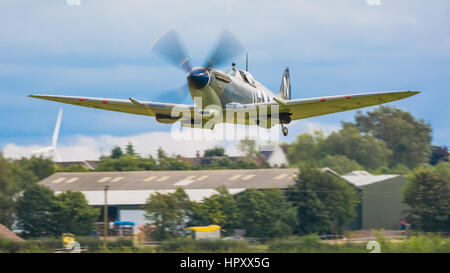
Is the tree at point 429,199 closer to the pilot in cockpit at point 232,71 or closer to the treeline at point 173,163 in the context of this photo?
the treeline at point 173,163

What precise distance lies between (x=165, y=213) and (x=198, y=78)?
1836 centimetres

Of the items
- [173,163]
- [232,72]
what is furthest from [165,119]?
[173,163]

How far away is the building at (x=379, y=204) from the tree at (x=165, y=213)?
12327 millimetres

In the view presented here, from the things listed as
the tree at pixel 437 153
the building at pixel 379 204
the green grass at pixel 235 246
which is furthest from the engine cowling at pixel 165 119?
the tree at pixel 437 153

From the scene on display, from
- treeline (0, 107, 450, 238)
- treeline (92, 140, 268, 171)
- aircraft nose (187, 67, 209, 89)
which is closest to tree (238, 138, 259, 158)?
treeline (92, 140, 268, 171)

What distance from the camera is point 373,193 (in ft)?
145

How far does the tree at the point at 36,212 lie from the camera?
4041cm

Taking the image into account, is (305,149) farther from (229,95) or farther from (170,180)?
(229,95)

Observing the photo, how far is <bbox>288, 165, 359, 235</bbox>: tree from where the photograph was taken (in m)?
41.1

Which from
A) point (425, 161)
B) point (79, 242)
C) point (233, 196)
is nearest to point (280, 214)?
point (233, 196)

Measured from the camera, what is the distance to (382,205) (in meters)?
43.9

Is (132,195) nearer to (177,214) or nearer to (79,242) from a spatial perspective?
(177,214)
